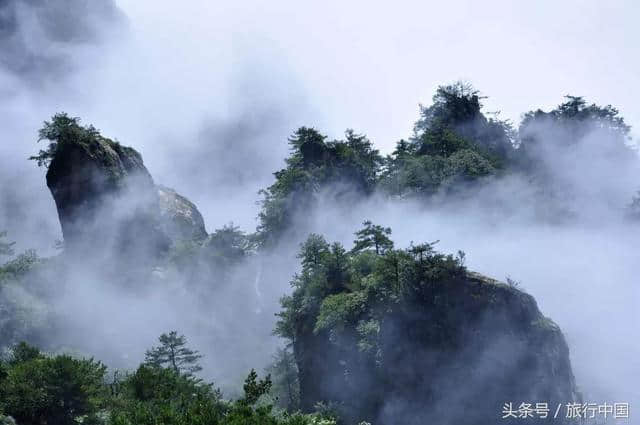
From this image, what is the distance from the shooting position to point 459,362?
136 feet

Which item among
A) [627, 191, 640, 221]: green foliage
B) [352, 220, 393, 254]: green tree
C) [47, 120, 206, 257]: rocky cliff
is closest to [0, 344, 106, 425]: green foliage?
[352, 220, 393, 254]: green tree

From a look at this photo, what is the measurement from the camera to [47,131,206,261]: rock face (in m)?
65.6

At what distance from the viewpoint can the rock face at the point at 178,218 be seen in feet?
246

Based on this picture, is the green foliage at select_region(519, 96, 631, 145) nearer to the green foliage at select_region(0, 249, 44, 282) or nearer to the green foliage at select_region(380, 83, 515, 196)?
the green foliage at select_region(380, 83, 515, 196)

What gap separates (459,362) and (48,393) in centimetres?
2651

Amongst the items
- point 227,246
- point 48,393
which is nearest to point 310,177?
point 227,246

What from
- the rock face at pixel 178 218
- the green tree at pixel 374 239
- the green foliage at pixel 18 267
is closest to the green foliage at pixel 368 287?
the green tree at pixel 374 239

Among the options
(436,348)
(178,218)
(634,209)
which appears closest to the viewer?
(436,348)

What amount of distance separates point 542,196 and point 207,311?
41304 mm

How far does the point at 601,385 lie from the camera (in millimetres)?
56938

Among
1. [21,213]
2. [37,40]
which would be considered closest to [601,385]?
[21,213]

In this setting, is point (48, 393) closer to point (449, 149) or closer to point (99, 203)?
point (99, 203)

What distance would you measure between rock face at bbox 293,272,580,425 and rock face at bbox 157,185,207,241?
124 feet

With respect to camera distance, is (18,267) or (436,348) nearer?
(436,348)
